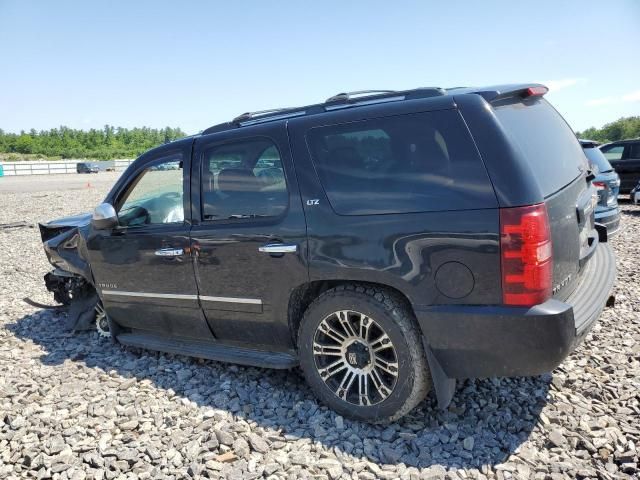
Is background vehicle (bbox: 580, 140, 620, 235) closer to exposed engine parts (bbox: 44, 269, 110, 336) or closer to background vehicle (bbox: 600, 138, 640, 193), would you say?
Answer: exposed engine parts (bbox: 44, 269, 110, 336)

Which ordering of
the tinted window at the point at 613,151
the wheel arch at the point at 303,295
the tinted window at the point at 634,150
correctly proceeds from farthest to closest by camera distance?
the tinted window at the point at 613,151, the tinted window at the point at 634,150, the wheel arch at the point at 303,295

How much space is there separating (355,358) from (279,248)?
34.4 inches

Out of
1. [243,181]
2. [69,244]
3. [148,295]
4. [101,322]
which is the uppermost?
[243,181]

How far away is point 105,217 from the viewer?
4.14 meters

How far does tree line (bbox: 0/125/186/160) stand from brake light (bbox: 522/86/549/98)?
8473 centimetres

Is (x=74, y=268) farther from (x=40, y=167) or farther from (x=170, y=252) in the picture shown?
(x=40, y=167)

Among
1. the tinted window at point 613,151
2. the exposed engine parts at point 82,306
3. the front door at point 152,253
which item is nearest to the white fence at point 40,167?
the tinted window at point 613,151

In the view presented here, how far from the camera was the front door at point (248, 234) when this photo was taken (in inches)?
129

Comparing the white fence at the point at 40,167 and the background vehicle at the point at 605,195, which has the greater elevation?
the white fence at the point at 40,167

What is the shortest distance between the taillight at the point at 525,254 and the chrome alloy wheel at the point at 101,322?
4040mm

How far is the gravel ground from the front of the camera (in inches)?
109

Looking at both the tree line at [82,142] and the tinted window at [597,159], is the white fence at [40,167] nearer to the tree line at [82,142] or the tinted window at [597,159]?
the tree line at [82,142]

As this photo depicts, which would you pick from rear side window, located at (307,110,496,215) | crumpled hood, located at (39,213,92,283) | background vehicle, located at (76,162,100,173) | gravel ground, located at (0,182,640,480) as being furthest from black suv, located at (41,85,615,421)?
background vehicle, located at (76,162,100,173)

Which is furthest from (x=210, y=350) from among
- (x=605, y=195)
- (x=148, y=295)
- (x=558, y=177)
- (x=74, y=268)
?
(x=605, y=195)
